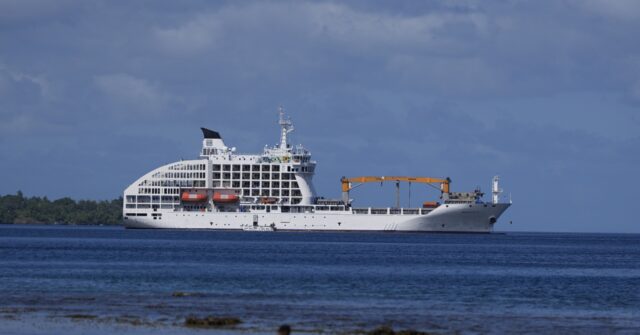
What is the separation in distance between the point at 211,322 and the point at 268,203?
107 meters

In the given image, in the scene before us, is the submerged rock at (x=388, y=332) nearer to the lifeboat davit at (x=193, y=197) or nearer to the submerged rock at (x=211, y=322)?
the submerged rock at (x=211, y=322)

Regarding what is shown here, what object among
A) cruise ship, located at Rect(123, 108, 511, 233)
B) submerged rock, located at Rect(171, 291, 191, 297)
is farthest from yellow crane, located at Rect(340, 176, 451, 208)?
submerged rock, located at Rect(171, 291, 191, 297)

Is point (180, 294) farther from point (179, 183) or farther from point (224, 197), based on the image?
point (179, 183)

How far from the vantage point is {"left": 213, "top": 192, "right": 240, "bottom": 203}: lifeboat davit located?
148750mm

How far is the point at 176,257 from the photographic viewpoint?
3479 inches

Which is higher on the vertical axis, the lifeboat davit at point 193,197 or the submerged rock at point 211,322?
the lifeboat davit at point 193,197

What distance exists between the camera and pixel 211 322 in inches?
1661

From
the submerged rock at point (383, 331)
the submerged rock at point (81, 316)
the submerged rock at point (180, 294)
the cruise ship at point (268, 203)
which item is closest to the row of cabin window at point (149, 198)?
the cruise ship at point (268, 203)

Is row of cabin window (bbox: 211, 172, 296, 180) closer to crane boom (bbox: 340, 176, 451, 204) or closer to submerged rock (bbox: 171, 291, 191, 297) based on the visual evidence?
crane boom (bbox: 340, 176, 451, 204)

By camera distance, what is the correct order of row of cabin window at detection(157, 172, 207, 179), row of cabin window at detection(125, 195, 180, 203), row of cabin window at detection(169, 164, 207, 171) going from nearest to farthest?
row of cabin window at detection(157, 172, 207, 179)
row of cabin window at detection(125, 195, 180, 203)
row of cabin window at detection(169, 164, 207, 171)

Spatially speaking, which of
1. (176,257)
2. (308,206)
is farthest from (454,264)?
(308,206)

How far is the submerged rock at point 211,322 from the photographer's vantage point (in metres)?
41.9

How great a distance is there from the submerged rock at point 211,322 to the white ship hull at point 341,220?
103161mm

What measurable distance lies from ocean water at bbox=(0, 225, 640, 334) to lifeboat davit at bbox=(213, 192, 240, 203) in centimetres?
5124
